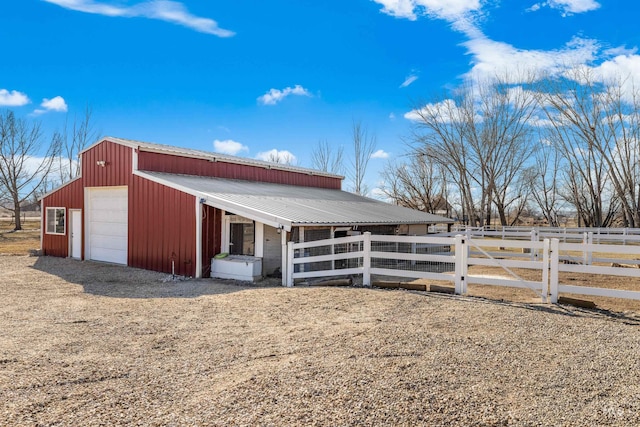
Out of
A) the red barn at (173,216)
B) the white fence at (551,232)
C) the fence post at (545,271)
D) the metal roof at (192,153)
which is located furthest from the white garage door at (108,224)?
the fence post at (545,271)

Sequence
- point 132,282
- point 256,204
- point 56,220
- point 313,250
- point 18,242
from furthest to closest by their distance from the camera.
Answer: point 18,242 → point 56,220 → point 256,204 → point 313,250 → point 132,282

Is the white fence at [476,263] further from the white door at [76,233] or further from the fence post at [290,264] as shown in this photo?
the white door at [76,233]

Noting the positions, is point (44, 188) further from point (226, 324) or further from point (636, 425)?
point (636, 425)

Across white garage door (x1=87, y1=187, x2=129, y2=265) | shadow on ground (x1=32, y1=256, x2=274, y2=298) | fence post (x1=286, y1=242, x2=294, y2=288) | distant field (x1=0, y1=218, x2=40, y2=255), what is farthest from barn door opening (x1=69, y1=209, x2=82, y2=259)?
fence post (x1=286, y1=242, x2=294, y2=288)

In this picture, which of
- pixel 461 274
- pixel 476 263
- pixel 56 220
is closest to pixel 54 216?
pixel 56 220

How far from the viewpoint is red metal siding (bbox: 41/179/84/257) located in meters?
15.3

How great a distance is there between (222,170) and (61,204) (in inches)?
233

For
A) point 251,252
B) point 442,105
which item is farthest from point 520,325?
point 442,105

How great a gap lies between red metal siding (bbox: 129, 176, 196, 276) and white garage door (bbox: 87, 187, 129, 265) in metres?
0.69

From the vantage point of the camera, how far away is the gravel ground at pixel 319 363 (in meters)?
3.40

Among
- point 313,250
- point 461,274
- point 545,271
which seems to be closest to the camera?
point 545,271

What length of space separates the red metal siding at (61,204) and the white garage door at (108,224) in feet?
2.46

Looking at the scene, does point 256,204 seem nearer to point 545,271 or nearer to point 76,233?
point 545,271

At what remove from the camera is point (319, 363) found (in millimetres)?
4438
